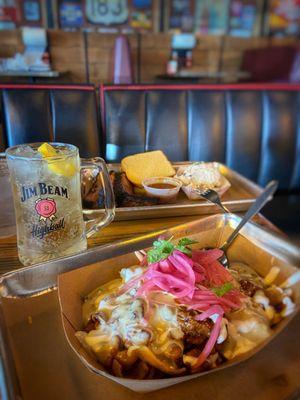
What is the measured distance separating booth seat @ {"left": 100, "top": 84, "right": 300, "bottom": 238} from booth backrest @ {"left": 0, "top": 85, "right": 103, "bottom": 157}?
83mm

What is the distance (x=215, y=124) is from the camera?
172 centimetres

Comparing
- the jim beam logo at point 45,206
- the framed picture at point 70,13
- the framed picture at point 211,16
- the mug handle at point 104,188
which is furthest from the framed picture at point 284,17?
the jim beam logo at point 45,206

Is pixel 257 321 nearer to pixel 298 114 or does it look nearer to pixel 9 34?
pixel 298 114

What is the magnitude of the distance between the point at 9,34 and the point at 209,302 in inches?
156

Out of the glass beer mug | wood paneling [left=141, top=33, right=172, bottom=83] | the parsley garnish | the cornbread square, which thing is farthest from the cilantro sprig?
wood paneling [left=141, top=33, right=172, bottom=83]

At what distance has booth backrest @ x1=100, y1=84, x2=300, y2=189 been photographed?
1.59m

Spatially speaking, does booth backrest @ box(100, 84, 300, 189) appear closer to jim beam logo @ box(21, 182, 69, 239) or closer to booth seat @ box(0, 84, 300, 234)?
booth seat @ box(0, 84, 300, 234)

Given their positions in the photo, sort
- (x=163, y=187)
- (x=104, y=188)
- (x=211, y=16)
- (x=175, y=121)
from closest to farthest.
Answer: (x=104, y=188) → (x=163, y=187) → (x=175, y=121) → (x=211, y=16)

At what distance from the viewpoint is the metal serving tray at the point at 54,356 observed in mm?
427

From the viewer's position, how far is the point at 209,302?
51cm

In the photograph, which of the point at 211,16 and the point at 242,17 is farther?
the point at 242,17

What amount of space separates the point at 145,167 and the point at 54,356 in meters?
0.74

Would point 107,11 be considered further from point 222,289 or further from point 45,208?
point 222,289

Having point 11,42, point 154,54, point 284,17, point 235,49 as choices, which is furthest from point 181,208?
point 284,17
